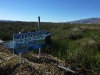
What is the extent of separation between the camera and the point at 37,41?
635 centimetres

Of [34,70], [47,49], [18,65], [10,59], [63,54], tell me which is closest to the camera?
[34,70]

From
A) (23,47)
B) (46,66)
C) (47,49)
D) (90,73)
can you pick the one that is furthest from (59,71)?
(47,49)

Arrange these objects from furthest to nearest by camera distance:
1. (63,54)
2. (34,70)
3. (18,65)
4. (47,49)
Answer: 1. (47,49)
2. (63,54)
3. (18,65)
4. (34,70)

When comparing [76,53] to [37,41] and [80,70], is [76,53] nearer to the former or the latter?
[80,70]

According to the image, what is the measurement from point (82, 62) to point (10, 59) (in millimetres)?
2392

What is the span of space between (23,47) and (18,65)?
59 centimetres

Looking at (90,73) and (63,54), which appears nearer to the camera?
(90,73)

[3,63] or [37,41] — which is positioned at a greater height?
[37,41]

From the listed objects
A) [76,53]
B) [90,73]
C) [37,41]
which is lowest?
[90,73]

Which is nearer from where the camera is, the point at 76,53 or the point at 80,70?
the point at 80,70

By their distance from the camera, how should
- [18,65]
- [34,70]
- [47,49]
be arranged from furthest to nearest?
1. [47,49]
2. [18,65]
3. [34,70]

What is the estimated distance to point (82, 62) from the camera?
6090mm

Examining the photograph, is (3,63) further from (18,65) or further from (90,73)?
(90,73)

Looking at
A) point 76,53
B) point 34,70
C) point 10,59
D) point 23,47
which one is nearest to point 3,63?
point 10,59
